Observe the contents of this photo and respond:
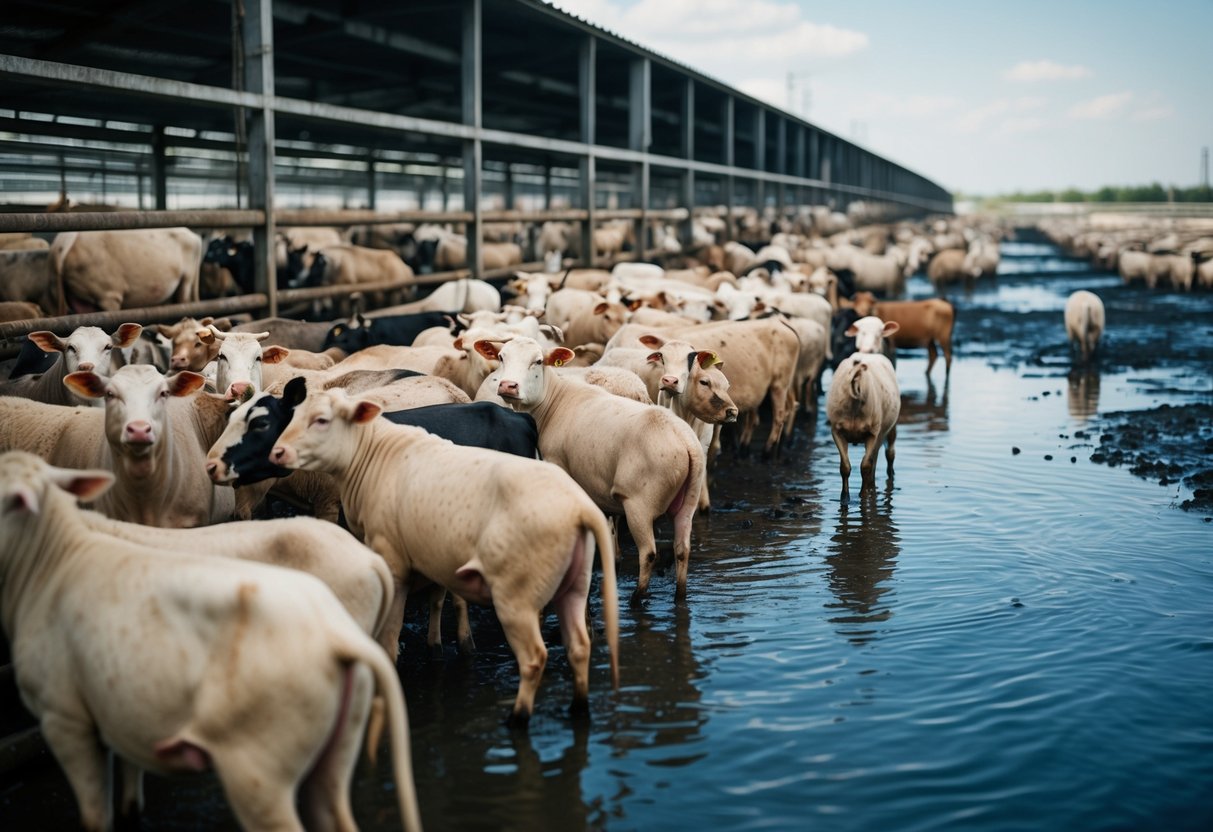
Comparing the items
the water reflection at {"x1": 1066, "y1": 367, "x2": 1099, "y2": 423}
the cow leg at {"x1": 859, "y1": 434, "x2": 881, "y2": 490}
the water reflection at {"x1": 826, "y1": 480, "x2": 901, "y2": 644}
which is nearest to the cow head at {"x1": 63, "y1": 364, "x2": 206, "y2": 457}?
the water reflection at {"x1": 826, "y1": 480, "x2": 901, "y2": 644}

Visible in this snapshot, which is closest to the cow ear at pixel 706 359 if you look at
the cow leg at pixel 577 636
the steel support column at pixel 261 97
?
the cow leg at pixel 577 636

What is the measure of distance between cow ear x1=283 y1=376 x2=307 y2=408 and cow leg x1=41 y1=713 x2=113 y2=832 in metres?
2.43

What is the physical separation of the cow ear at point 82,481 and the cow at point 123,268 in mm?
7493

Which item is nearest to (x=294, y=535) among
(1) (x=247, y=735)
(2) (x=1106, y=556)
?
(1) (x=247, y=735)

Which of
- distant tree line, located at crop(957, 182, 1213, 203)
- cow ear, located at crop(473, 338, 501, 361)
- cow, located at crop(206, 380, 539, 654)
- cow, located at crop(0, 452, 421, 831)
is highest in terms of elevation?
distant tree line, located at crop(957, 182, 1213, 203)

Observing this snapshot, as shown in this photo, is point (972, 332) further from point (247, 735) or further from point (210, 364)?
point (247, 735)

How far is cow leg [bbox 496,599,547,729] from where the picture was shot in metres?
4.99

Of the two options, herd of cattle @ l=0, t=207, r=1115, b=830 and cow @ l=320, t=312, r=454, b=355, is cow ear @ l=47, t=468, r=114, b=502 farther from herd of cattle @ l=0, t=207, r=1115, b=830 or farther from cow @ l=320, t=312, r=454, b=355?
cow @ l=320, t=312, r=454, b=355

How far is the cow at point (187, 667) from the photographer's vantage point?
3342 mm

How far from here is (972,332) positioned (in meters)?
23.7

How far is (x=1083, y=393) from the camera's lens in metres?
15.6

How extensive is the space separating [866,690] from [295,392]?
3248 mm

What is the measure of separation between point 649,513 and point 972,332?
1838 centimetres

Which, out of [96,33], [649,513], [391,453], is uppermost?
[96,33]
